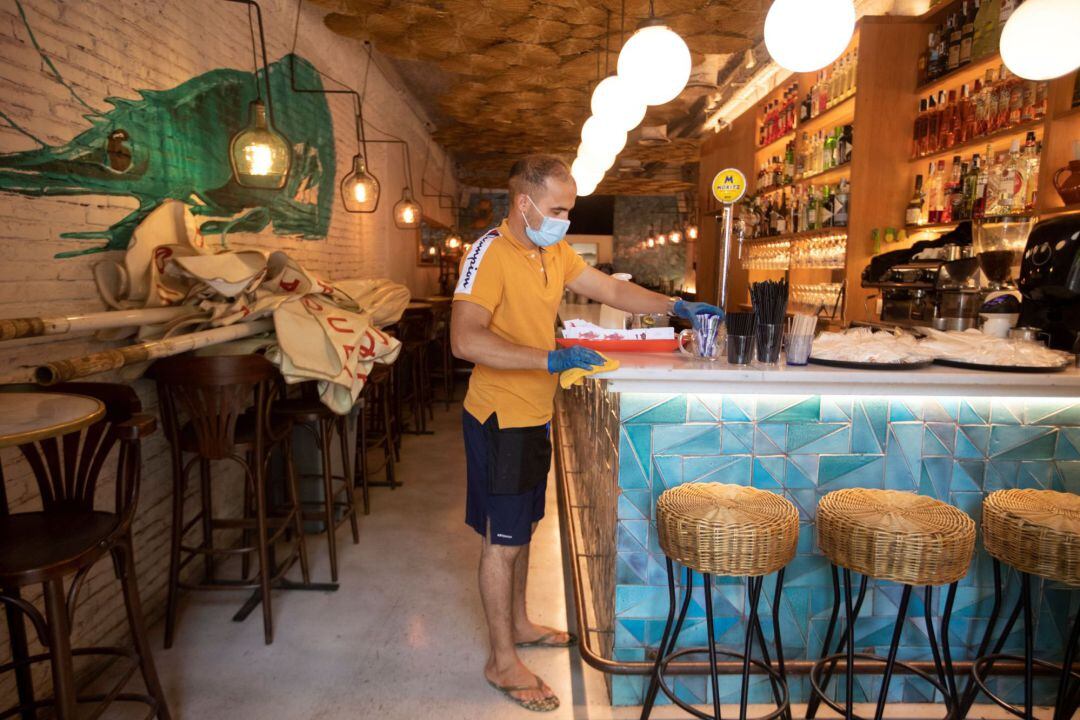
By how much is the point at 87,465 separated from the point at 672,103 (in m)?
7.20

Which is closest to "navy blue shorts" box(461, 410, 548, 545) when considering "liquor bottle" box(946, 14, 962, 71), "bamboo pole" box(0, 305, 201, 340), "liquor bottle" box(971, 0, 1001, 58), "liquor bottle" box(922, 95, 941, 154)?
"bamboo pole" box(0, 305, 201, 340)

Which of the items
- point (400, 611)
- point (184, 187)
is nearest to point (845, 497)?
point (400, 611)

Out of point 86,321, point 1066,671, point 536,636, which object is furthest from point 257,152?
point 1066,671

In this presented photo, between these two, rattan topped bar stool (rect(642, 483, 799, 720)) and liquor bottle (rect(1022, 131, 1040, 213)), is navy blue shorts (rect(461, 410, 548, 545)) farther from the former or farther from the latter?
liquor bottle (rect(1022, 131, 1040, 213))

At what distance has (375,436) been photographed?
5.39 meters

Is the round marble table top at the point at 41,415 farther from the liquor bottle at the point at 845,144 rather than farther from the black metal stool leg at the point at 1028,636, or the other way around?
the liquor bottle at the point at 845,144

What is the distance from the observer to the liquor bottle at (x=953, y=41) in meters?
3.72

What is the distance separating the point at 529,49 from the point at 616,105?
2450mm

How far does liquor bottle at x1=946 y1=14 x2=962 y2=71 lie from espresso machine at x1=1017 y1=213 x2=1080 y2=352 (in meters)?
1.85

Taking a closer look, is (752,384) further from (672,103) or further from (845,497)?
(672,103)

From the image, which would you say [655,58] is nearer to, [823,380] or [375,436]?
[823,380]

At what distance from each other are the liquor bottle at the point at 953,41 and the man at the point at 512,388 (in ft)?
9.03

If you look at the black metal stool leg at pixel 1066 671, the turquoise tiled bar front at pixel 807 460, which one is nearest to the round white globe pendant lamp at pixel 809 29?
the turquoise tiled bar front at pixel 807 460

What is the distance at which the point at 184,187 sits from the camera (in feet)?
10.3
